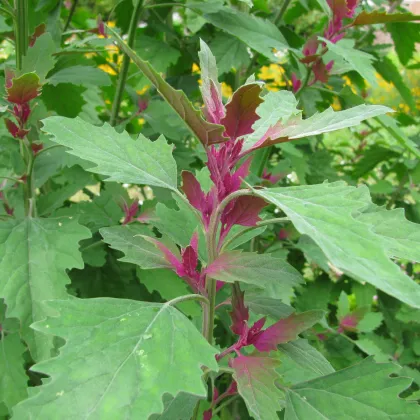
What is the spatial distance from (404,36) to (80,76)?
1105 mm

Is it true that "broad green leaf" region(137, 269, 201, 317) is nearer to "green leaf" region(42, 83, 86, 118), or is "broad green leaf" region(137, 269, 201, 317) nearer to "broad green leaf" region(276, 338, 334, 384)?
"broad green leaf" region(276, 338, 334, 384)

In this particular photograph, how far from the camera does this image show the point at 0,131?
1374 mm

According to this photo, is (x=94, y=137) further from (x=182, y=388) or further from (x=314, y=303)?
(x=314, y=303)

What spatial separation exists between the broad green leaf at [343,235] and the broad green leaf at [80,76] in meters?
0.79

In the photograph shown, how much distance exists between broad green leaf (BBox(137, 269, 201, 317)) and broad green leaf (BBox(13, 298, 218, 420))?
461 mm

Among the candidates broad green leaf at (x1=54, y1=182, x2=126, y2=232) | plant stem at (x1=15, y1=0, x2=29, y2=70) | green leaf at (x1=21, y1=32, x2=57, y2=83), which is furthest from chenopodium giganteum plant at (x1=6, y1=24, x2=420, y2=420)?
plant stem at (x1=15, y1=0, x2=29, y2=70)

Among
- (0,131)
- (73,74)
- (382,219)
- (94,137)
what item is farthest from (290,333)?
(0,131)

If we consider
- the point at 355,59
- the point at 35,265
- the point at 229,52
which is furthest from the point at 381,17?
the point at 35,265

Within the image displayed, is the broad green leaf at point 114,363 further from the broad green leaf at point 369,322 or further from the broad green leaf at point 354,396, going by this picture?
the broad green leaf at point 369,322

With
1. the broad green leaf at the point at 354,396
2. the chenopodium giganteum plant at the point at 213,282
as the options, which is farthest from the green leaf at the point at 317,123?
the broad green leaf at the point at 354,396

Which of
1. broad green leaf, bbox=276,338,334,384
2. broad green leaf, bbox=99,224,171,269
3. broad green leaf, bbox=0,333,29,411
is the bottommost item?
broad green leaf, bbox=0,333,29,411

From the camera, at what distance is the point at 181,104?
613 millimetres

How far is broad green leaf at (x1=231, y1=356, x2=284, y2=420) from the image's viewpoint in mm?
649

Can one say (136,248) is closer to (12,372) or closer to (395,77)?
(12,372)
